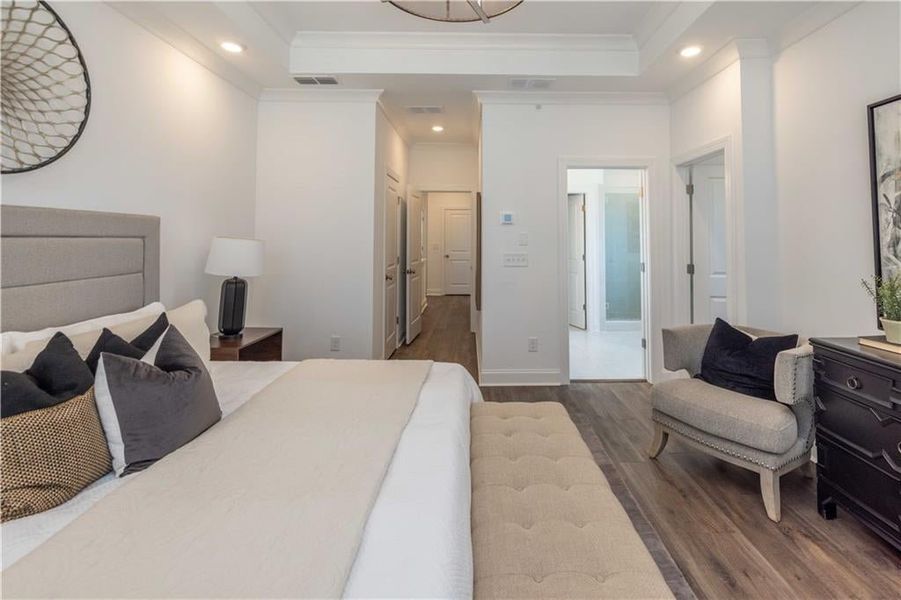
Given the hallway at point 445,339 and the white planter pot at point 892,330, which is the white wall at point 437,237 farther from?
the white planter pot at point 892,330

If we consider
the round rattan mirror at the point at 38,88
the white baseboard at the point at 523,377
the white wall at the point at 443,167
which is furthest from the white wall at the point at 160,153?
the white wall at the point at 443,167

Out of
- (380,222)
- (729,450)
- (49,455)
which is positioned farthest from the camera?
(380,222)

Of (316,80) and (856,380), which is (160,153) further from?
(856,380)

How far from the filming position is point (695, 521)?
1.89 m

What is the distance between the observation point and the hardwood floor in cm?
152

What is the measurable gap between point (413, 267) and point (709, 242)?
146 inches

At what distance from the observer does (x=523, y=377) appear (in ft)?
12.7

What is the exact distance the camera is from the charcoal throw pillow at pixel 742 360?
217 centimetres

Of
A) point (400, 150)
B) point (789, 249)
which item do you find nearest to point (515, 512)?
point (789, 249)

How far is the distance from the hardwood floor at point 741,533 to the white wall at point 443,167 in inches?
159

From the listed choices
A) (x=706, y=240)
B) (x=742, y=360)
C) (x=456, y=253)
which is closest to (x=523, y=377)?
(x=742, y=360)

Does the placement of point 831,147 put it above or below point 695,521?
above

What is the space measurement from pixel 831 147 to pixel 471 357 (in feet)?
11.7

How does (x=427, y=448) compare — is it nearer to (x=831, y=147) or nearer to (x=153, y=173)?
(x=153, y=173)
